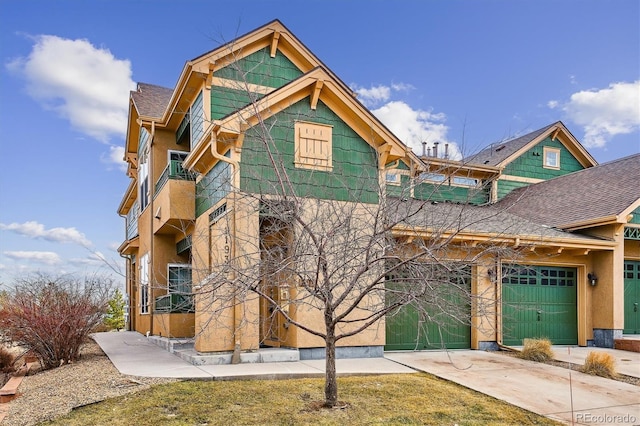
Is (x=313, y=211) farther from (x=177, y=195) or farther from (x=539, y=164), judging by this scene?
(x=539, y=164)

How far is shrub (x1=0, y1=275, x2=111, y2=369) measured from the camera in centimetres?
1040

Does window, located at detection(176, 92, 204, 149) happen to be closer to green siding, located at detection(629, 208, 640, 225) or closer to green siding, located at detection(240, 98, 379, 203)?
green siding, located at detection(240, 98, 379, 203)

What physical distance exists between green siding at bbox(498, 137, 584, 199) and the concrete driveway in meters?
9.71

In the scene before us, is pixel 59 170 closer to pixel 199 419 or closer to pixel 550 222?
pixel 199 419

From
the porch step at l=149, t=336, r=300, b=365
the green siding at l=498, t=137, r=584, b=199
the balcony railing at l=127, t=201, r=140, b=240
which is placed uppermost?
the green siding at l=498, t=137, r=584, b=199

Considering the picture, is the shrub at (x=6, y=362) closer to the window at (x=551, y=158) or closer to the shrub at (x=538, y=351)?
the shrub at (x=538, y=351)

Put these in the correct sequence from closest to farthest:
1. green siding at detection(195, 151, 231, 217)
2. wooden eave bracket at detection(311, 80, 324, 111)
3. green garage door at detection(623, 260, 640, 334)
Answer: green siding at detection(195, 151, 231, 217)
wooden eave bracket at detection(311, 80, 324, 111)
green garage door at detection(623, 260, 640, 334)

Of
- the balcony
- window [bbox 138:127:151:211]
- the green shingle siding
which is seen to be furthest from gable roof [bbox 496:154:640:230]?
window [bbox 138:127:151:211]

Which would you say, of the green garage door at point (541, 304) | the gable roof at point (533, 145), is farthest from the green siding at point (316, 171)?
the gable roof at point (533, 145)

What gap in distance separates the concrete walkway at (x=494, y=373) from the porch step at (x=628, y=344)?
1108 mm

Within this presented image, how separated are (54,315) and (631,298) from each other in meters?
16.2

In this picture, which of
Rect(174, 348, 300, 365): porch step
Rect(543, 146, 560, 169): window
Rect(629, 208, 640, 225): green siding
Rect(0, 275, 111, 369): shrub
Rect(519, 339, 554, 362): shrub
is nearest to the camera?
Rect(174, 348, 300, 365): porch step

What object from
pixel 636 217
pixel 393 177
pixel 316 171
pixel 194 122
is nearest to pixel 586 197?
pixel 636 217

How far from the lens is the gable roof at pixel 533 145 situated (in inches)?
781
